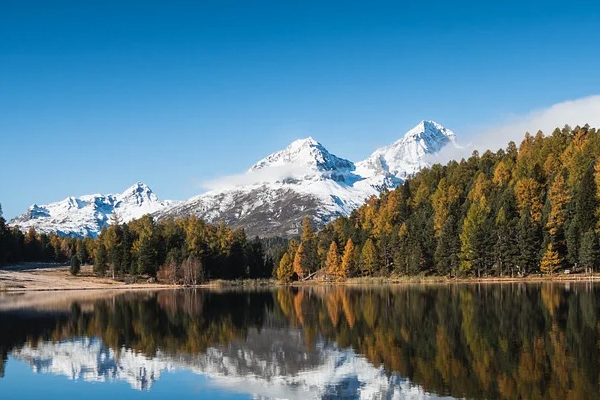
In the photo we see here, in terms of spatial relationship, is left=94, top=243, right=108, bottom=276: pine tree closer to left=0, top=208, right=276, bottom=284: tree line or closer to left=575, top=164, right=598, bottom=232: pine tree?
left=0, top=208, right=276, bottom=284: tree line

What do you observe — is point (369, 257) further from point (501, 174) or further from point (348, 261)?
point (501, 174)

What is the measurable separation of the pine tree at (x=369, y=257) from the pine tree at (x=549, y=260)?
42142mm

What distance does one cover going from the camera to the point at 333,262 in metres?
156

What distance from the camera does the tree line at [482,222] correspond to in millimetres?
121438

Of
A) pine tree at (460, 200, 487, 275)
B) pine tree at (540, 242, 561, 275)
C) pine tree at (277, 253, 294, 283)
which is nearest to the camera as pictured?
pine tree at (540, 242, 561, 275)

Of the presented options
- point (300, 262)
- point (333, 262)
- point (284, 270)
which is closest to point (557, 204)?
point (333, 262)

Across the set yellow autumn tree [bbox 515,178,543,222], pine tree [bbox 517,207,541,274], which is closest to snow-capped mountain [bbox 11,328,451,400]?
pine tree [bbox 517,207,541,274]

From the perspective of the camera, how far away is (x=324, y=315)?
6306cm

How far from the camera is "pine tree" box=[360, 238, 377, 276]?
5901 inches

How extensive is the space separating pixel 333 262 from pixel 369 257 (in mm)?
10388

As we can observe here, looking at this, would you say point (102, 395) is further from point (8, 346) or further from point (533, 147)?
point (533, 147)

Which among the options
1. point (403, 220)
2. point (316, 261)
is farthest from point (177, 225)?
point (403, 220)

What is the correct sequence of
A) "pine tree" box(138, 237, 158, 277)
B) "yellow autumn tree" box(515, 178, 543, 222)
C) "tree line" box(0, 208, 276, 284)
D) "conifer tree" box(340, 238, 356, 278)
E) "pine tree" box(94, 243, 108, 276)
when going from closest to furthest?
"yellow autumn tree" box(515, 178, 543, 222) → "conifer tree" box(340, 238, 356, 278) → "tree line" box(0, 208, 276, 284) → "pine tree" box(138, 237, 158, 277) → "pine tree" box(94, 243, 108, 276)

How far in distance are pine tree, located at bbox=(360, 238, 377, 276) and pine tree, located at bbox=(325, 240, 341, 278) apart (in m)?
6.36
